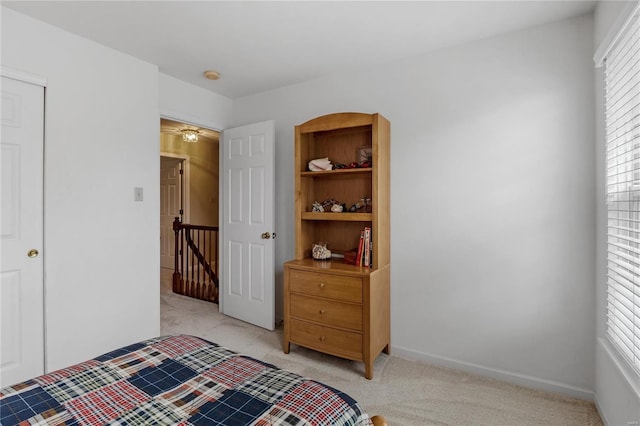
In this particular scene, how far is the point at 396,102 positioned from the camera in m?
2.70

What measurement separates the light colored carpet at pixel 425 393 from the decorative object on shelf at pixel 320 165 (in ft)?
5.16

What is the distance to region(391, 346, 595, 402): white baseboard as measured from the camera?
2.08 metres

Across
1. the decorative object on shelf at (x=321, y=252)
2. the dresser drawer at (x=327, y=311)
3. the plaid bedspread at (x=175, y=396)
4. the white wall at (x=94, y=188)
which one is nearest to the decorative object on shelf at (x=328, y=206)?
the decorative object on shelf at (x=321, y=252)

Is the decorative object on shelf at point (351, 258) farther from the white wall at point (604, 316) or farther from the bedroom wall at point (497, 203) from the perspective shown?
the white wall at point (604, 316)

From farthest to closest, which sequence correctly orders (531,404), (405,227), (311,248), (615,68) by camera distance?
1. (311,248)
2. (405,227)
3. (531,404)
4. (615,68)

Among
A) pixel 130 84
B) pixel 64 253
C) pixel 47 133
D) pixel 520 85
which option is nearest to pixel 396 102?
pixel 520 85

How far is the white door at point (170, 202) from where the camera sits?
589cm

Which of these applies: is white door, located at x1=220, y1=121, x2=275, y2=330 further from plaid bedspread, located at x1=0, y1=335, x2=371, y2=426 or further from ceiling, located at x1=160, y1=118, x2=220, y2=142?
plaid bedspread, located at x1=0, y1=335, x2=371, y2=426

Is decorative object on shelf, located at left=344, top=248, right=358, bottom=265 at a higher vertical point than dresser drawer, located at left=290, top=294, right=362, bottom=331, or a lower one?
higher

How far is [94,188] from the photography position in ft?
7.98

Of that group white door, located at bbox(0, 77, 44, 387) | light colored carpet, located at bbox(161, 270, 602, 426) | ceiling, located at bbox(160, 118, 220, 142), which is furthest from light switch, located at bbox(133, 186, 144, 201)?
ceiling, located at bbox(160, 118, 220, 142)

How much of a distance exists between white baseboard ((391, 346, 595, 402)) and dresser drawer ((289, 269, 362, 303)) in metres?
0.72

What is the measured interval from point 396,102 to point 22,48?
263 centimetres

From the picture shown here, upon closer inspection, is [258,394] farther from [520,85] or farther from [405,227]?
[520,85]
